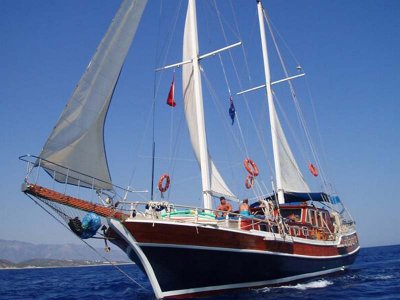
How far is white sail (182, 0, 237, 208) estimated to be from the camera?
1798cm

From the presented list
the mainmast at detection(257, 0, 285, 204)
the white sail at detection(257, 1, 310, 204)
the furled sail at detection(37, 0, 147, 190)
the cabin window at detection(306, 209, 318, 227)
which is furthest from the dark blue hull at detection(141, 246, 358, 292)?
the white sail at detection(257, 1, 310, 204)

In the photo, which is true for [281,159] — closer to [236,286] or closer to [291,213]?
[291,213]

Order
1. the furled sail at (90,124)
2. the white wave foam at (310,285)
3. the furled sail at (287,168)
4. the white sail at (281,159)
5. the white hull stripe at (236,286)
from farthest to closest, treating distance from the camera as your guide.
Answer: the furled sail at (287,168) < the white sail at (281,159) < the white wave foam at (310,285) < the white hull stripe at (236,286) < the furled sail at (90,124)

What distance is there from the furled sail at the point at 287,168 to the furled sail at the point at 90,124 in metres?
15.8

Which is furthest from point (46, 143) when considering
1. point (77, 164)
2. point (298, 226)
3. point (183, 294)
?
point (298, 226)

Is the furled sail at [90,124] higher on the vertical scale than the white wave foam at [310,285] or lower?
higher

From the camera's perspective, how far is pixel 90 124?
43.7ft

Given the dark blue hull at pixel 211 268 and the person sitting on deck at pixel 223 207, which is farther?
the person sitting on deck at pixel 223 207

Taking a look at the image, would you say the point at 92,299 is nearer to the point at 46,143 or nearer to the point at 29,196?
the point at 29,196

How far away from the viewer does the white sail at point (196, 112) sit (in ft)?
59.0

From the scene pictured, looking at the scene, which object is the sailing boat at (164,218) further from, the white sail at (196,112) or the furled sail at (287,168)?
the furled sail at (287,168)

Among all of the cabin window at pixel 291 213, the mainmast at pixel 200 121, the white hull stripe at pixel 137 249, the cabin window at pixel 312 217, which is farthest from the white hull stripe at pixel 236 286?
the mainmast at pixel 200 121

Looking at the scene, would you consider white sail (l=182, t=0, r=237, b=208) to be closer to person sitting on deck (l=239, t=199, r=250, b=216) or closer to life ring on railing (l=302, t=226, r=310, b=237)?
person sitting on deck (l=239, t=199, r=250, b=216)

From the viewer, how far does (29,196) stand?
12.4 meters
